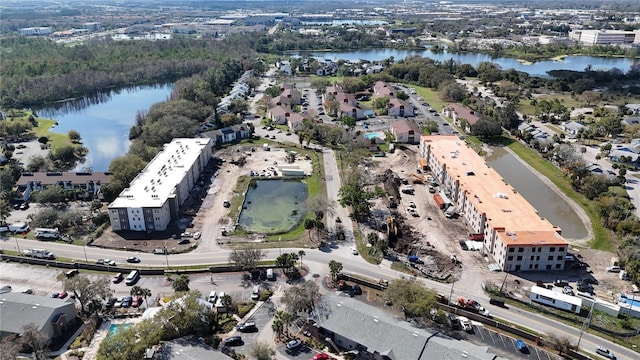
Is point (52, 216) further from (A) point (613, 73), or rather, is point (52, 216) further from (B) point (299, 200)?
(A) point (613, 73)

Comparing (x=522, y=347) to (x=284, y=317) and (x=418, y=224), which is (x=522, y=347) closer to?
(x=284, y=317)

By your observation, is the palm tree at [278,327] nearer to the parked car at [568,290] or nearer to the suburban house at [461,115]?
the parked car at [568,290]

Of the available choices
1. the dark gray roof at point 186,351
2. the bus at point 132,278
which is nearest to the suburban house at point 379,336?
the dark gray roof at point 186,351

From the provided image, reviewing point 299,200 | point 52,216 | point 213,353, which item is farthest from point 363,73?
point 213,353

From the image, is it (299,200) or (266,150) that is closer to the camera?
(299,200)

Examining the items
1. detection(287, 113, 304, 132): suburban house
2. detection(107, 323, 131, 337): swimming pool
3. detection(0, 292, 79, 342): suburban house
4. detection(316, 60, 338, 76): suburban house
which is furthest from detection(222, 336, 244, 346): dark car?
detection(316, 60, 338, 76): suburban house

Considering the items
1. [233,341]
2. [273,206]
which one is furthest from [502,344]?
[273,206]
